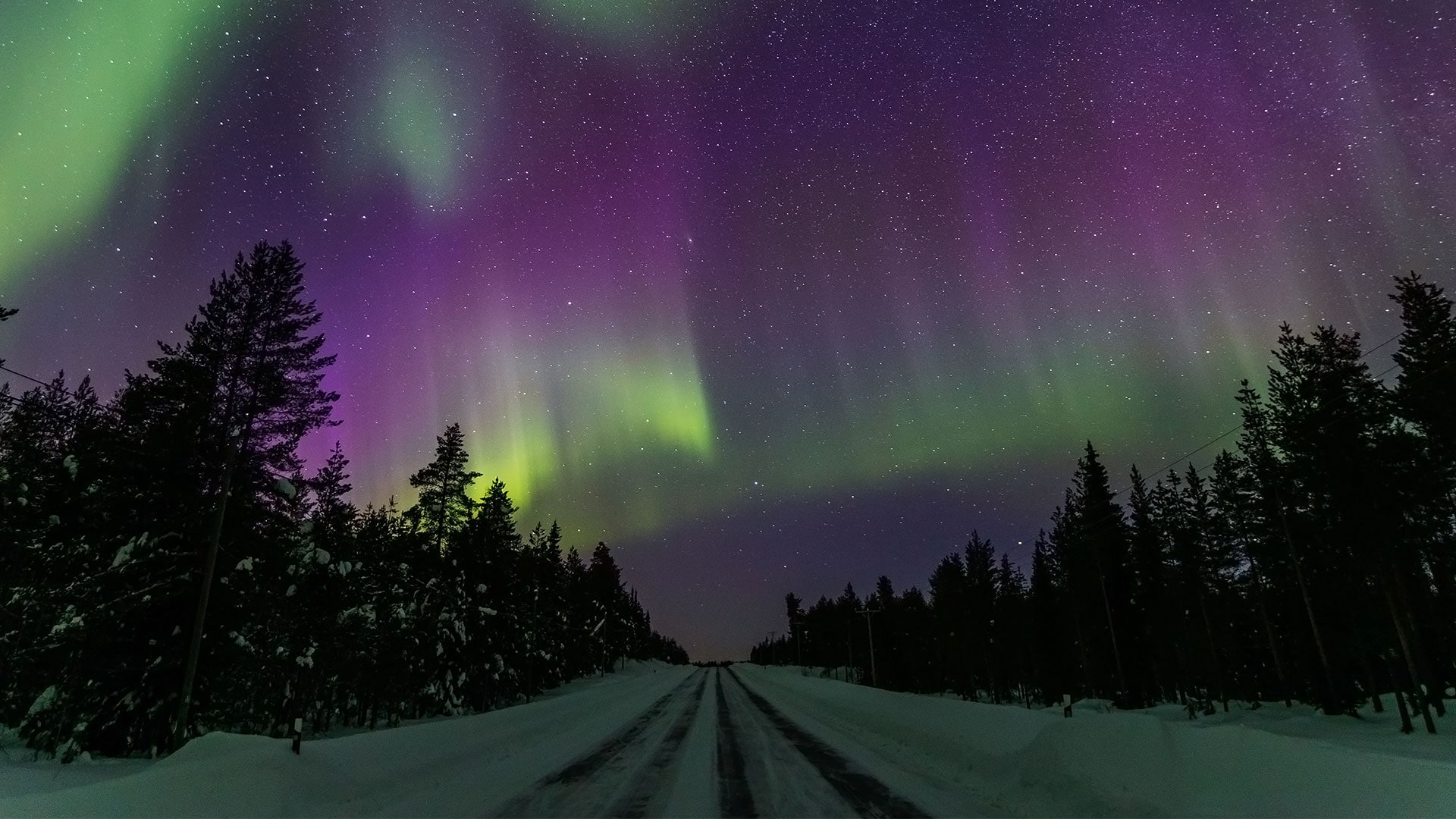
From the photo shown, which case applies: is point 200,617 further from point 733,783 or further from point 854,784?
point 854,784

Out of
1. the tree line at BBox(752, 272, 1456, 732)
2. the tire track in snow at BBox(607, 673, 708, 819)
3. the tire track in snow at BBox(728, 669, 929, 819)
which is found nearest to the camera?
the tire track in snow at BBox(728, 669, 929, 819)

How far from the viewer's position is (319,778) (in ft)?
33.8

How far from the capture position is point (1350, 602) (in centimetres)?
3412

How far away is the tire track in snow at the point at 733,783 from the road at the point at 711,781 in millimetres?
18

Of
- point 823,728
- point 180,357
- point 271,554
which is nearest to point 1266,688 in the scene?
point 823,728

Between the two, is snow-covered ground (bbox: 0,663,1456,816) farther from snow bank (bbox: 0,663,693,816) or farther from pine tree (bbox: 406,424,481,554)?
pine tree (bbox: 406,424,481,554)

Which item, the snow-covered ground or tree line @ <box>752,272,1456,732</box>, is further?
tree line @ <box>752,272,1456,732</box>

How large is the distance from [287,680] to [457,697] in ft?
31.3

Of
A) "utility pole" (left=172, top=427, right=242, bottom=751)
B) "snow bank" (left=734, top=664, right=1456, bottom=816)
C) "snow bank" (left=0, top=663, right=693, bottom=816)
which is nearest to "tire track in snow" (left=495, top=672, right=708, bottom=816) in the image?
"snow bank" (left=0, top=663, right=693, bottom=816)

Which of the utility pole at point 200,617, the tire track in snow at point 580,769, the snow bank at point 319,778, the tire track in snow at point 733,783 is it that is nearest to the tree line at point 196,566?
the utility pole at point 200,617

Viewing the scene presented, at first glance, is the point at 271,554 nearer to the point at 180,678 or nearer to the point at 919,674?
the point at 180,678

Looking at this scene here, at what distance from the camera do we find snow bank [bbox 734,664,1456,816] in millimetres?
6336

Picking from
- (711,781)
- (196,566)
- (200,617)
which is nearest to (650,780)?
(711,781)

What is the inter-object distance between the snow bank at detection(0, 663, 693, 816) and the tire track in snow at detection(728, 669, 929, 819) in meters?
5.68
